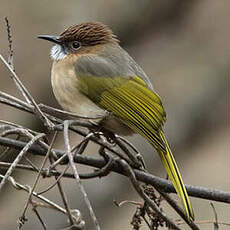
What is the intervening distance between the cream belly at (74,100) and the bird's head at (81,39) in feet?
0.57

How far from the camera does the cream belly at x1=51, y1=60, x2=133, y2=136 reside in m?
3.32

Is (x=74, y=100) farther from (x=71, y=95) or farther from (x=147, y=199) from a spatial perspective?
(x=147, y=199)

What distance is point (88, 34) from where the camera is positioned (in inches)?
153

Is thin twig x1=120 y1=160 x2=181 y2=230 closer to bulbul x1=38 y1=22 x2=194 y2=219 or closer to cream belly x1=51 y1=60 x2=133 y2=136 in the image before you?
bulbul x1=38 y1=22 x2=194 y2=219

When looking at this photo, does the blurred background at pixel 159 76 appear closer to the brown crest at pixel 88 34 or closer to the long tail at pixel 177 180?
the brown crest at pixel 88 34

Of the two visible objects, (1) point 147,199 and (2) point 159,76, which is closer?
(1) point 147,199

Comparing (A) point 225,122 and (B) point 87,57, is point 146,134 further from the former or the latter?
(A) point 225,122

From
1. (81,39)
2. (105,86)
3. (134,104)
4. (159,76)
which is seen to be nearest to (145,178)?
(134,104)

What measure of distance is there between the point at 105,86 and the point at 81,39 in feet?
1.41

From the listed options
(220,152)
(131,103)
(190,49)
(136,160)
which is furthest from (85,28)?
(190,49)

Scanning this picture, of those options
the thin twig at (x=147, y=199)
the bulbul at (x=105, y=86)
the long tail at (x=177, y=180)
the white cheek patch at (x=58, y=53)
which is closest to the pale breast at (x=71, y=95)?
the bulbul at (x=105, y=86)

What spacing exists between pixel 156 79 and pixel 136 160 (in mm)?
5798

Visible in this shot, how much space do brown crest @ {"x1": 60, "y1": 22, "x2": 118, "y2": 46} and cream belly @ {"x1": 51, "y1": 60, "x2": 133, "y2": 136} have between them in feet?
0.68

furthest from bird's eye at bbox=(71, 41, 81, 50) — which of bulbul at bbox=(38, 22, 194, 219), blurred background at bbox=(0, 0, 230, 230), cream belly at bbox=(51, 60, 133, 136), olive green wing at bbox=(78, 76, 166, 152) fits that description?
blurred background at bbox=(0, 0, 230, 230)
